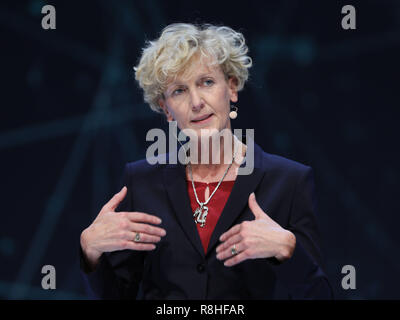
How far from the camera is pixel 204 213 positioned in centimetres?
192

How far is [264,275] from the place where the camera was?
179 centimetres

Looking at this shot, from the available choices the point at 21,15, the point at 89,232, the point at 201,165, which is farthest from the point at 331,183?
the point at 21,15

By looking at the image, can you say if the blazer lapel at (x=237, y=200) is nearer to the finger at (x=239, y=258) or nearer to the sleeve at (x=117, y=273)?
the finger at (x=239, y=258)

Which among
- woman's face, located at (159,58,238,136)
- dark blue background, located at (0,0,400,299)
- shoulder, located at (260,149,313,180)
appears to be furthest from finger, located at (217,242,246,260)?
dark blue background, located at (0,0,400,299)

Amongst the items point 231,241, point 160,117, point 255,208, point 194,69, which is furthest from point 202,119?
point 160,117

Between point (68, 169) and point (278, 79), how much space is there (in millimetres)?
1345

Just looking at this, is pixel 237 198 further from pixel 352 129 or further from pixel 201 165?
pixel 352 129

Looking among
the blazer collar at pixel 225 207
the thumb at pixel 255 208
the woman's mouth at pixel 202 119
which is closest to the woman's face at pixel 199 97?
the woman's mouth at pixel 202 119

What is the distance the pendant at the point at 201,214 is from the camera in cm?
189

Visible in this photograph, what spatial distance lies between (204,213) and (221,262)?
22 cm

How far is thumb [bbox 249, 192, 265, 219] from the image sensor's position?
1674 mm

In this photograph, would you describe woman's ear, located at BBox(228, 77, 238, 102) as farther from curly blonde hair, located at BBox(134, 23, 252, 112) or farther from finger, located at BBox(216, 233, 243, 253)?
finger, located at BBox(216, 233, 243, 253)

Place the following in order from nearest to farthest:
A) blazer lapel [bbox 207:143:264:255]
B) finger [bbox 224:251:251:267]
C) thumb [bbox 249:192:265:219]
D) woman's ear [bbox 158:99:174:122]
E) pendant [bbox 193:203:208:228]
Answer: finger [bbox 224:251:251:267]
thumb [bbox 249:192:265:219]
blazer lapel [bbox 207:143:264:255]
pendant [bbox 193:203:208:228]
woman's ear [bbox 158:99:174:122]

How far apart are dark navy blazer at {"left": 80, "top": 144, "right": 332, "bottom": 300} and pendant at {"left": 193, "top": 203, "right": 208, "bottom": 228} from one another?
0.05 metres
